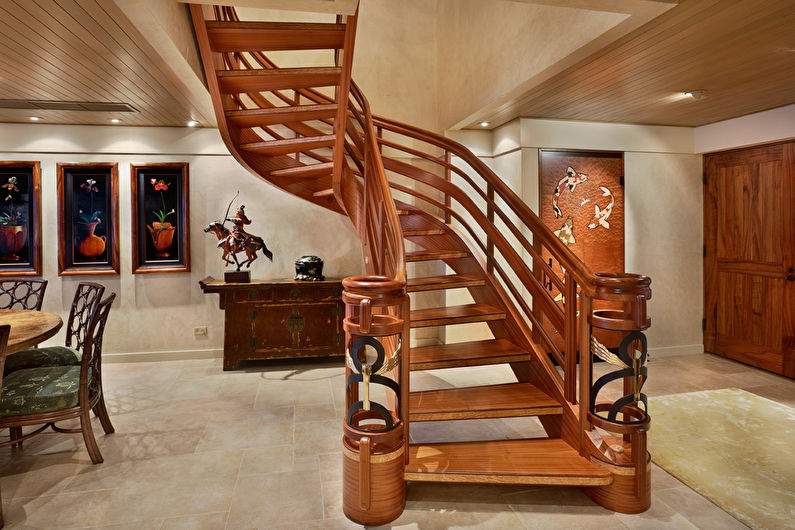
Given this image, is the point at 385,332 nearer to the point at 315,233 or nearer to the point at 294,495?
the point at 294,495

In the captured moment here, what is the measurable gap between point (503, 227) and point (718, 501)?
306 cm

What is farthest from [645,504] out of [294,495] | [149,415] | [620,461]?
[149,415]

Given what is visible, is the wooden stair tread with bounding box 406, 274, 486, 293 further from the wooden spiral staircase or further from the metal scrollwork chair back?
the metal scrollwork chair back

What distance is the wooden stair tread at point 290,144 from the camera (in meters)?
3.39

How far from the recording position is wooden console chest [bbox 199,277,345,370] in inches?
184

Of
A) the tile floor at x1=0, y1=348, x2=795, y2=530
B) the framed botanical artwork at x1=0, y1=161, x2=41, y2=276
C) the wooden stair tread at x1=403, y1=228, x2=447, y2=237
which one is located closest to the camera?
the tile floor at x1=0, y1=348, x2=795, y2=530

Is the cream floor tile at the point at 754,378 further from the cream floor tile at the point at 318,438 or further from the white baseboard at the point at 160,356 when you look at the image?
the white baseboard at the point at 160,356

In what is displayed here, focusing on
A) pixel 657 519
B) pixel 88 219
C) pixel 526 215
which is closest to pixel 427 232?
pixel 526 215

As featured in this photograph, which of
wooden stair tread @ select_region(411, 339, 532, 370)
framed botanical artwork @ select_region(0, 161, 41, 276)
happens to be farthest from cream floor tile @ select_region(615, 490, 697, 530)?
framed botanical artwork @ select_region(0, 161, 41, 276)

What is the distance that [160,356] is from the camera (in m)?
5.09

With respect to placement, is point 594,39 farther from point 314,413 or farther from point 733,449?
point 314,413

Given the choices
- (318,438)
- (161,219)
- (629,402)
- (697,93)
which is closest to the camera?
(629,402)

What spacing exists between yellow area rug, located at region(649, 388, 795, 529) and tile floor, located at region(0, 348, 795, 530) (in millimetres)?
162

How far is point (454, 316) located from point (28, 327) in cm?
262
